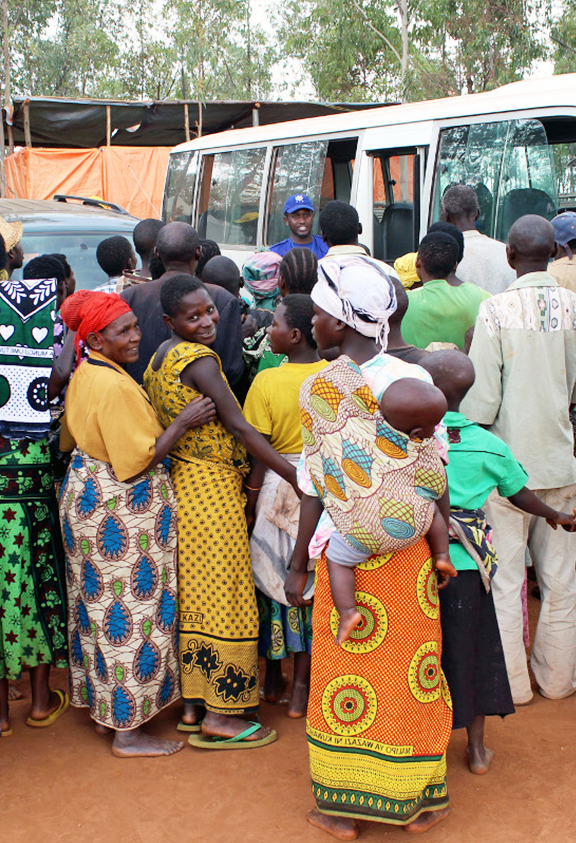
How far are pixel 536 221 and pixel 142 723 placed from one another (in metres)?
2.61

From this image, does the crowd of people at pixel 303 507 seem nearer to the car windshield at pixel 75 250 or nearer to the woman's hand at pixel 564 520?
the woman's hand at pixel 564 520

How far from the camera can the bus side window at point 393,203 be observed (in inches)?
282

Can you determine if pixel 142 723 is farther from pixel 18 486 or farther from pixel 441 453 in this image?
pixel 441 453

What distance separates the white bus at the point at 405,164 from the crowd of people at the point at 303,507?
2575 mm

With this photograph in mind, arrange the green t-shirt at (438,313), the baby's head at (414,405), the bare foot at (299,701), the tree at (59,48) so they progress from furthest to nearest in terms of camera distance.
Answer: the tree at (59,48), the green t-shirt at (438,313), the bare foot at (299,701), the baby's head at (414,405)

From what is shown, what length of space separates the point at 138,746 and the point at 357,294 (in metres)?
1.94

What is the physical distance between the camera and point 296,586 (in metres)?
3.01

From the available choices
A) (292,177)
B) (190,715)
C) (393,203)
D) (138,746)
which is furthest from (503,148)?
(138,746)

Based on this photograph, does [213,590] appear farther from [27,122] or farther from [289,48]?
[289,48]

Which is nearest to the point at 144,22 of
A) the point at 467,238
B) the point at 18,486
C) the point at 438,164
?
the point at 438,164

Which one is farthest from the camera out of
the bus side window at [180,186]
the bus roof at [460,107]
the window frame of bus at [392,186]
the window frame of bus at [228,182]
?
the bus side window at [180,186]

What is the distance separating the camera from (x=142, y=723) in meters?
3.37

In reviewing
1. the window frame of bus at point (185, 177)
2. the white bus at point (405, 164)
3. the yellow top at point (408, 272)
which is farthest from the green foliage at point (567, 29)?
the yellow top at point (408, 272)

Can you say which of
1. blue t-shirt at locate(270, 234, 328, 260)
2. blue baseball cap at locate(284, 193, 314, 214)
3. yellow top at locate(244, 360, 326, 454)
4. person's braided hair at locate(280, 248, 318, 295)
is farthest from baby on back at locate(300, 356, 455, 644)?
blue baseball cap at locate(284, 193, 314, 214)
